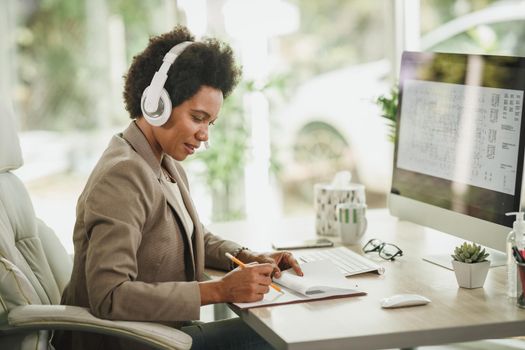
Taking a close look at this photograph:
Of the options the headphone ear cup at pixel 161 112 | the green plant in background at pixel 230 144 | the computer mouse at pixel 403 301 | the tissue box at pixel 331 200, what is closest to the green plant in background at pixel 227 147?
the green plant in background at pixel 230 144

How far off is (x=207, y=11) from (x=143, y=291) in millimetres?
2211

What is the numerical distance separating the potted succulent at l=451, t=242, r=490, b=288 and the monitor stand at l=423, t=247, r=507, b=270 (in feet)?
0.62

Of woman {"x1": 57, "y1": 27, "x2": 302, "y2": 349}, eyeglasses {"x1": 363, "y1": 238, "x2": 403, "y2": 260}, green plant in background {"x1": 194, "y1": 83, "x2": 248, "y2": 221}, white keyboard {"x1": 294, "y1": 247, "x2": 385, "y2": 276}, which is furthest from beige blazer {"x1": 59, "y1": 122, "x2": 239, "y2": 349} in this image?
green plant in background {"x1": 194, "y1": 83, "x2": 248, "y2": 221}

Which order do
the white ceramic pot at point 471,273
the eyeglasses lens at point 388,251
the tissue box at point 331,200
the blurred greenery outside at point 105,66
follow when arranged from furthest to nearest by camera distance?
the blurred greenery outside at point 105,66, the tissue box at point 331,200, the eyeglasses lens at point 388,251, the white ceramic pot at point 471,273

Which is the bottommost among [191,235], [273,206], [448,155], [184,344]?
[273,206]

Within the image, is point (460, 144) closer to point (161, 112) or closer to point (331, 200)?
point (331, 200)

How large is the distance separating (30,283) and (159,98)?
1.69 feet

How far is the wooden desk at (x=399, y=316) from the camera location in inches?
56.6

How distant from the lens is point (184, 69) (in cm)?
177

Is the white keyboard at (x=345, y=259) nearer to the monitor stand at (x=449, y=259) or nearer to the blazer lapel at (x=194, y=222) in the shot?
the monitor stand at (x=449, y=259)

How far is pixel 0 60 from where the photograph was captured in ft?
11.4

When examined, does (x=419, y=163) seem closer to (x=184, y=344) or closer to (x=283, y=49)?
(x=184, y=344)

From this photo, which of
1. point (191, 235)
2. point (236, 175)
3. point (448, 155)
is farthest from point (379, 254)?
point (236, 175)

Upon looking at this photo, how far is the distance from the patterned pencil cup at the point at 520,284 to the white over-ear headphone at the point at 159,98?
2.54ft
